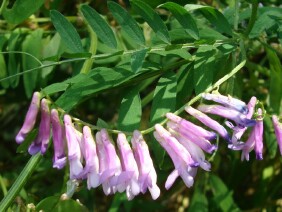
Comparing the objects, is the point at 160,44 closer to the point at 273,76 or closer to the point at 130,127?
the point at 130,127

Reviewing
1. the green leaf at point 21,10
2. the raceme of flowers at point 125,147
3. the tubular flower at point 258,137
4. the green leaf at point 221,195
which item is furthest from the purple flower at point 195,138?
the green leaf at point 221,195

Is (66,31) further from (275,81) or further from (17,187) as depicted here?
(275,81)

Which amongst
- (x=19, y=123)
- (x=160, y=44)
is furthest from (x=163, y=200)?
(x=160, y=44)

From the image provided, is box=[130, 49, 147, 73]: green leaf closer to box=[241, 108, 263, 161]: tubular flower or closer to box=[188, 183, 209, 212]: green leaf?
box=[241, 108, 263, 161]: tubular flower

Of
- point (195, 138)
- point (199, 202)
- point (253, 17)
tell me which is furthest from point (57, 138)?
point (199, 202)

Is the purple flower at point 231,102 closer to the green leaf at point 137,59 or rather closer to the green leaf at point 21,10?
the green leaf at point 137,59
